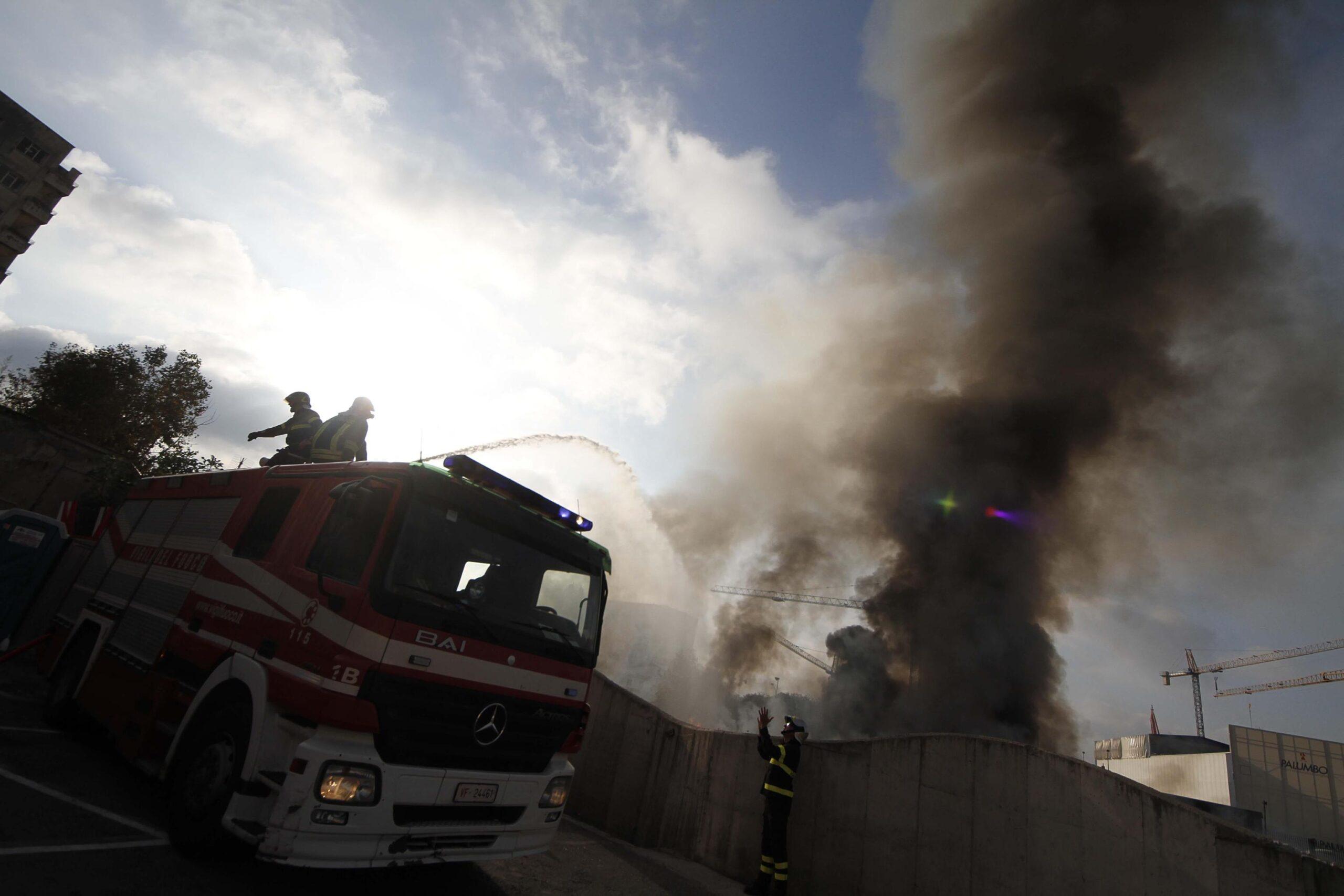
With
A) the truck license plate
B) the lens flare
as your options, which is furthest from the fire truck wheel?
the lens flare

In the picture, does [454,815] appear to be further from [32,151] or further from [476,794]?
[32,151]

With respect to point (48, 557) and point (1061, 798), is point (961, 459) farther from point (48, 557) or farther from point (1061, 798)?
point (48, 557)

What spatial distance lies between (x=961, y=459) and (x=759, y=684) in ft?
69.0

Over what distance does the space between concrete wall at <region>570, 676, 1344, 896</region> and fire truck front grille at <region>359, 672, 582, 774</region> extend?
3965 mm

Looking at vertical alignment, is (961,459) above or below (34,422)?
above

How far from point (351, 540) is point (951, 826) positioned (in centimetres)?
635

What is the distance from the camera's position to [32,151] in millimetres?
38688

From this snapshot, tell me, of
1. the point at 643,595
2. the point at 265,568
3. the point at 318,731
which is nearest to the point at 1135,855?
the point at 318,731

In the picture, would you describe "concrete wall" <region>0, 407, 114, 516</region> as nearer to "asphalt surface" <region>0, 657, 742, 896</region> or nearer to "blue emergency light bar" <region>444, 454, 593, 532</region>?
"asphalt surface" <region>0, 657, 742, 896</region>

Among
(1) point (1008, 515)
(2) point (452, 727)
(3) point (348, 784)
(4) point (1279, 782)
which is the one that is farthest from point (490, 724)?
(4) point (1279, 782)

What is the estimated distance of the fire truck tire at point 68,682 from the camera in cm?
641

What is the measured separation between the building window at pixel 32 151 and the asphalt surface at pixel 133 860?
5041 cm

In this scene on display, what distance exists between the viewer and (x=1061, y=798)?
5688mm

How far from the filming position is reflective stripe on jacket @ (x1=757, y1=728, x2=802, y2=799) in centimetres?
670
